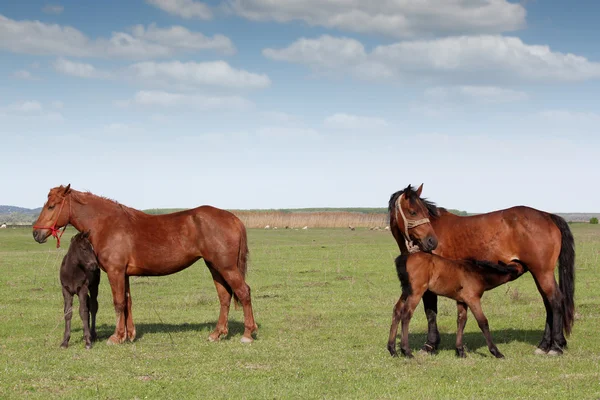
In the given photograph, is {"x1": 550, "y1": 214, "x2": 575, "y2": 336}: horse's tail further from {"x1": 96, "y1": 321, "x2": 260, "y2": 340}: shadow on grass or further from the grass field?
{"x1": 96, "y1": 321, "x2": 260, "y2": 340}: shadow on grass

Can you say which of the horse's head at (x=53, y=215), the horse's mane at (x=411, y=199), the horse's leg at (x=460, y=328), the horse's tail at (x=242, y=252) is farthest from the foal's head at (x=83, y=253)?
the horse's leg at (x=460, y=328)

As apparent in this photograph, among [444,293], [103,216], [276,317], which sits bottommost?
[276,317]

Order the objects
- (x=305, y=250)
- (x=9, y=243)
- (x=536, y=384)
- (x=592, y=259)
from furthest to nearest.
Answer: (x=9, y=243) < (x=305, y=250) < (x=592, y=259) < (x=536, y=384)

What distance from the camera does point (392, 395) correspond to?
7.62 meters

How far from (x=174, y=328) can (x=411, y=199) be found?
548cm

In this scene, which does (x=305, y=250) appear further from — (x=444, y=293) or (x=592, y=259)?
(x=444, y=293)

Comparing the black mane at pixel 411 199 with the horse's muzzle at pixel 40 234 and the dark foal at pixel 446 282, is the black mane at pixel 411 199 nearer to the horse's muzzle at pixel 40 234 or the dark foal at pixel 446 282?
the dark foal at pixel 446 282

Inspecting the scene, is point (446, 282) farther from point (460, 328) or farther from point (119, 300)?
point (119, 300)

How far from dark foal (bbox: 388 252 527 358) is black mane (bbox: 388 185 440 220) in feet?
3.08

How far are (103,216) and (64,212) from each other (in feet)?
2.16

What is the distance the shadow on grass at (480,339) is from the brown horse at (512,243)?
746mm

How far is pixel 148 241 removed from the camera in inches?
449

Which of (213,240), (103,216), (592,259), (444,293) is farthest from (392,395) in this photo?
(592,259)

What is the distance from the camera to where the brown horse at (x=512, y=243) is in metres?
9.99
